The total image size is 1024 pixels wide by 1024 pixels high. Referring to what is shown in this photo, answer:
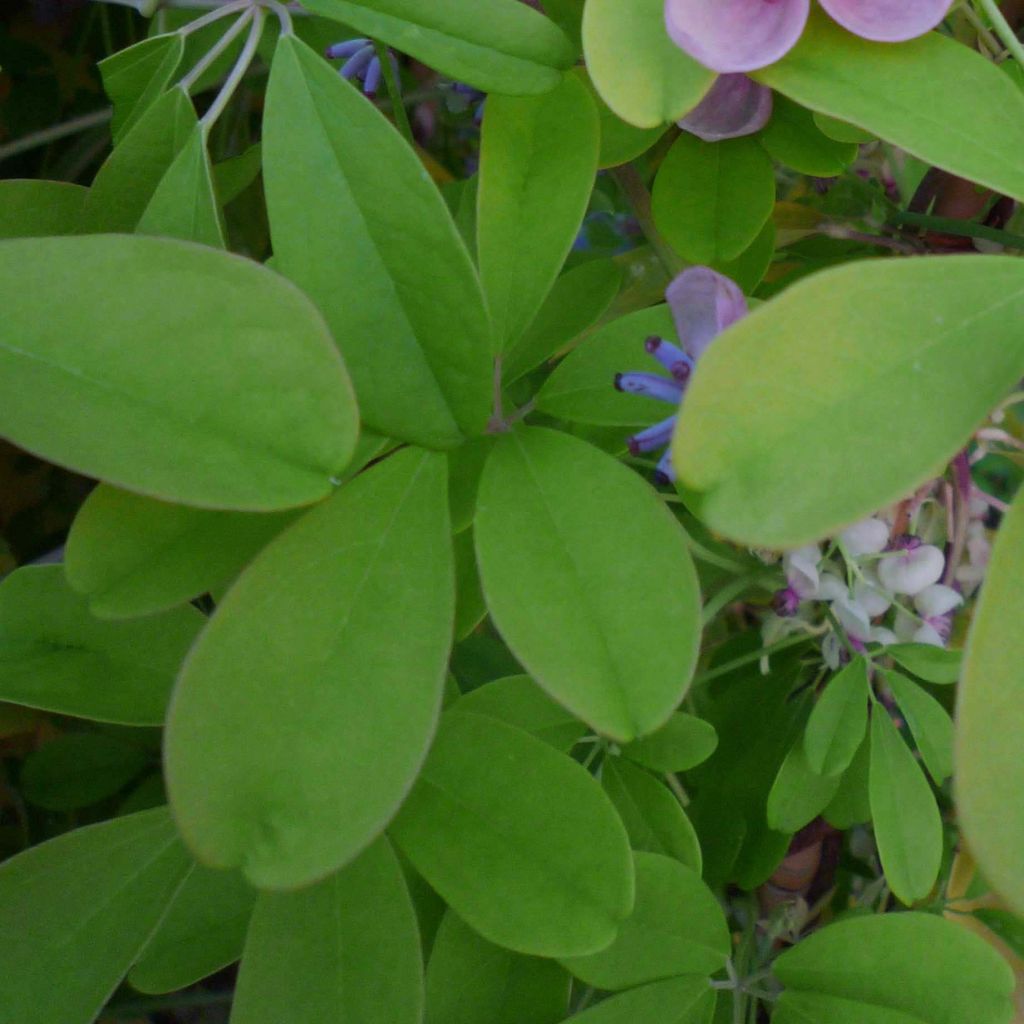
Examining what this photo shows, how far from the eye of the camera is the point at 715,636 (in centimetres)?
83

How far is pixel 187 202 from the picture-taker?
1.36ft

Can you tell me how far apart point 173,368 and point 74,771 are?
0.61 metres

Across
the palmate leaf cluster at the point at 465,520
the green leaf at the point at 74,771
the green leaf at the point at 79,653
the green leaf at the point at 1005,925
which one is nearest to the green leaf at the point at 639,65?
the palmate leaf cluster at the point at 465,520

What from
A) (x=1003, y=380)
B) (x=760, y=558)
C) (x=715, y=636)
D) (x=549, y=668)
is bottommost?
(x=715, y=636)

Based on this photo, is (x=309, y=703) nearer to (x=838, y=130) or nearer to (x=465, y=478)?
Answer: (x=465, y=478)

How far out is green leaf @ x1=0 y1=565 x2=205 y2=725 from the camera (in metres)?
0.49

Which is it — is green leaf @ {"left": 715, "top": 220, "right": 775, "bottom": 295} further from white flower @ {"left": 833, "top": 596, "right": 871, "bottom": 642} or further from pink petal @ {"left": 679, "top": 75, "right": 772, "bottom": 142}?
white flower @ {"left": 833, "top": 596, "right": 871, "bottom": 642}

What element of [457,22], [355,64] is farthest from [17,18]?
[457,22]

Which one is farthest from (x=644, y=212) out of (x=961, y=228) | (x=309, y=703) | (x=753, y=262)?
(x=309, y=703)

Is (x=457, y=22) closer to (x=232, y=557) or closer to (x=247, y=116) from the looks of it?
(x=232, y=557)

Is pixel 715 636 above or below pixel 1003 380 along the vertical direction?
below

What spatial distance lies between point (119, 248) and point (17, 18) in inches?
32.6

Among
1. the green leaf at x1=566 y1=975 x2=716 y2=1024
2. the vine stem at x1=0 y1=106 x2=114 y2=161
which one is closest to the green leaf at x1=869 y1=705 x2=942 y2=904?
the green leaf at x1=566 y1=975 x2=716 y2=1024

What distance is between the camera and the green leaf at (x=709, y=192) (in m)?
0.51
